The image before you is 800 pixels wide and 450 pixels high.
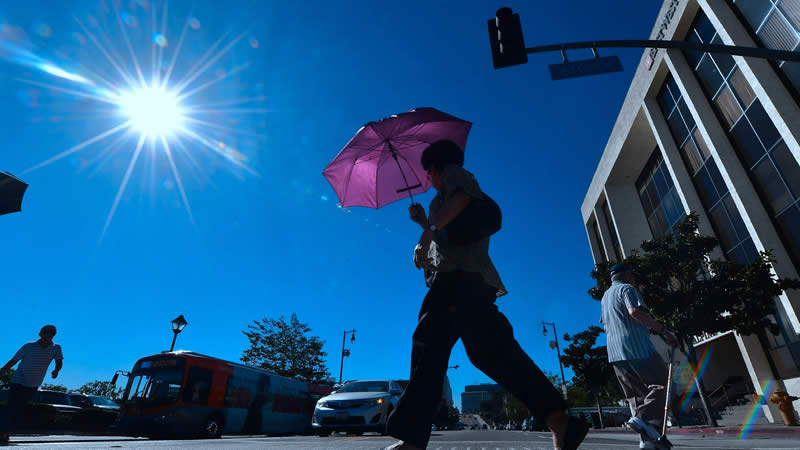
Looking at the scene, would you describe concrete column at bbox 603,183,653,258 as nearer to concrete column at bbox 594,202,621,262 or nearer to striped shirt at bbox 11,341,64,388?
concrete column at bbox 594,202,621,262

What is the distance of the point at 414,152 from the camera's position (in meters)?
3.43

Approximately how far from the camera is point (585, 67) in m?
6.56

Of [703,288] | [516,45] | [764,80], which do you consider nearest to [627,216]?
[764,80]

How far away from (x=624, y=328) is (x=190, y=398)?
1261 centimetres

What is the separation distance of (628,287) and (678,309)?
12.2m

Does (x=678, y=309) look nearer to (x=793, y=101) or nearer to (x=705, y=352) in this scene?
(x=793, y=101)

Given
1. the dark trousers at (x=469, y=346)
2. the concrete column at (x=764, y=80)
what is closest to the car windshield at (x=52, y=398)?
the dark trousers at (x=469, y=346)

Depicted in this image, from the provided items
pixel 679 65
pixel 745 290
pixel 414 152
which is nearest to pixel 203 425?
pixel 414 152

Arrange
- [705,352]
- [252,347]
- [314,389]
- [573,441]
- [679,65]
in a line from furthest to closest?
[252,347] → [705,352] → [314,389] → [679,65] → [573,441]

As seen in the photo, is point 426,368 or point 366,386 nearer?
point 426,368

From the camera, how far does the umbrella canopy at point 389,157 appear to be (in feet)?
11.0

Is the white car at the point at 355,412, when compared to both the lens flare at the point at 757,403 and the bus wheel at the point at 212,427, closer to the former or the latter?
the bus wheel at the point at 212,427

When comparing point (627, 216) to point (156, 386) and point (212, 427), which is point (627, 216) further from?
point (156, 386)

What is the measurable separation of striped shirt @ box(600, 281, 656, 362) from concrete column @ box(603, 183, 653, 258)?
86.3ft
